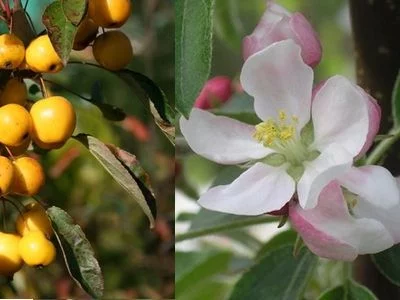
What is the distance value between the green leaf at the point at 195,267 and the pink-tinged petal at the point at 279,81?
15.3 inches

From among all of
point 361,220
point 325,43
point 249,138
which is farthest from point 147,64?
point 361,220

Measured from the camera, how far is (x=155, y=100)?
0.80 m

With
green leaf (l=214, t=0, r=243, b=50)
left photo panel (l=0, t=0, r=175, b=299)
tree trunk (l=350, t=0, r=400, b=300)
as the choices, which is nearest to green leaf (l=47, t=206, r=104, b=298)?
left photo panel (l=0, t=0, r=175, b=299)

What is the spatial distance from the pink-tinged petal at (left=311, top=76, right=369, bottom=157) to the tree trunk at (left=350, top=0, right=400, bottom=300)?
0.37ft

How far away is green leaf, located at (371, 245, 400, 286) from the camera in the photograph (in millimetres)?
696

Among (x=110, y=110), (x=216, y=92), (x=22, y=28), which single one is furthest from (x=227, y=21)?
(x=22, y=28)

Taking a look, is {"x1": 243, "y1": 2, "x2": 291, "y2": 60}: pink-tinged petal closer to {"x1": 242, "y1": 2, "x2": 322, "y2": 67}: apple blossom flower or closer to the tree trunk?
{"x1": 242, "y1": 2, "x2": 322, "y2": 67}: apple blossom flower

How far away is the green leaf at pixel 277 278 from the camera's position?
758 mm

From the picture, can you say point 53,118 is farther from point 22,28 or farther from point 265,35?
point 265,35

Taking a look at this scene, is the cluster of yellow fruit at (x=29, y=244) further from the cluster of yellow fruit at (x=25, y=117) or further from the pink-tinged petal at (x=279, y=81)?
the pink-tinged petal at (x=279, y=81)

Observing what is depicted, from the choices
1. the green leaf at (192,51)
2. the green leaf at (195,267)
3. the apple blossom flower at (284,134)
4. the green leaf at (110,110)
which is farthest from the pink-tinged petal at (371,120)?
the green leaf at (195,267)

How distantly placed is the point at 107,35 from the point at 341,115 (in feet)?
0.77

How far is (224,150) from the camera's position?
660 millimetres

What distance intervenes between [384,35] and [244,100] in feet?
0.78
